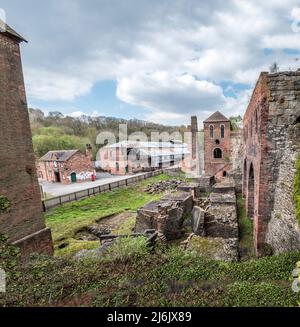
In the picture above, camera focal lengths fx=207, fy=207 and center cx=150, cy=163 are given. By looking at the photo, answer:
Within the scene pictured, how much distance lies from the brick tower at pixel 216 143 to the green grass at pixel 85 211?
9.94 m

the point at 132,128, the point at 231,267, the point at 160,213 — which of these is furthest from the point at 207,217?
the point at 132,128

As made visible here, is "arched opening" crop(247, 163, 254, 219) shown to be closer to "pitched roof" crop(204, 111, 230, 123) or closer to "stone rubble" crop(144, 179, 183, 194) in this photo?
"stone rubble" crop(144, 179, 183, 194)

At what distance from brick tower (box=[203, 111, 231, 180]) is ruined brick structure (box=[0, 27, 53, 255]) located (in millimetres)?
22533

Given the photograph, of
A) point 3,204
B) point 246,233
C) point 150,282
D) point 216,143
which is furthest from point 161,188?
point 3,204

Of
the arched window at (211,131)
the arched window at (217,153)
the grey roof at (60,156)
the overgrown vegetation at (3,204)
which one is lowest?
the arched window at (217,153)

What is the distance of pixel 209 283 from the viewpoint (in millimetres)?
3893

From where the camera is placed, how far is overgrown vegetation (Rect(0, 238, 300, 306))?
329 cm

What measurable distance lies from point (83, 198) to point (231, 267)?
54.2ft

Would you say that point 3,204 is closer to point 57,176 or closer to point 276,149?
point 276,149

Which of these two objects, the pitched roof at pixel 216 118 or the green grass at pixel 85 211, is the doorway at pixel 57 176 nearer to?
the green grass at pixel 85 211

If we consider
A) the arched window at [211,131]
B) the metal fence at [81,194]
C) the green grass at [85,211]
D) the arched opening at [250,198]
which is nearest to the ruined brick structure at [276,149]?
the arched opening at [250,198]

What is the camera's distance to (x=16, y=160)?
→ 6531mm

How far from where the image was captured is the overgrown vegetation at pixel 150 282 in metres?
3.29
